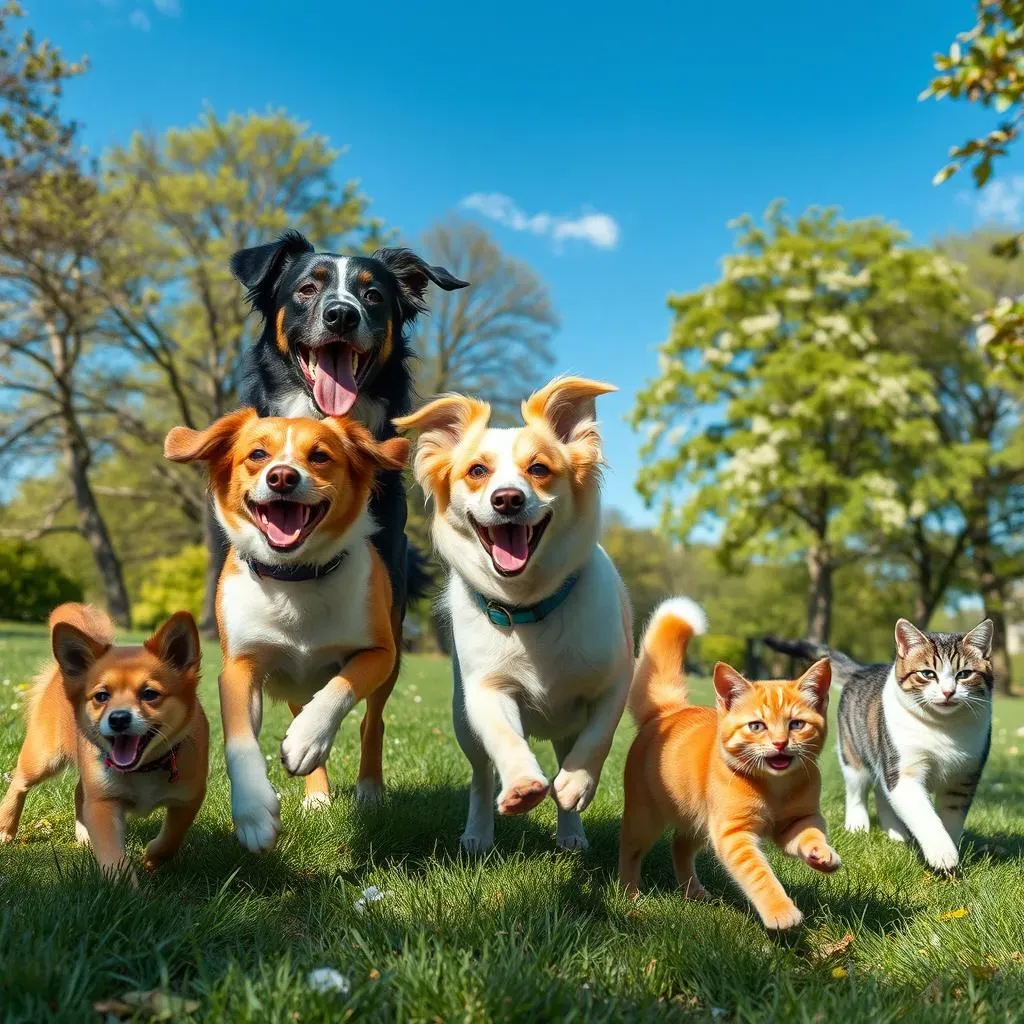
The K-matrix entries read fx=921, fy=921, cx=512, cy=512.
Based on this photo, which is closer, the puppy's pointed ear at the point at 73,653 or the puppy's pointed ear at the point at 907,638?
the puppy's pointed ear at the point at 73,653

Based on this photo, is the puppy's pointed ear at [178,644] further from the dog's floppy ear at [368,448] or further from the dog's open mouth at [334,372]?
the dog's open mouth at [334,372]

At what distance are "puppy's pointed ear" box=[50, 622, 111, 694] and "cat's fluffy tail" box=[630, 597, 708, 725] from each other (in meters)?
2.43

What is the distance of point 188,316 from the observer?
33.0m

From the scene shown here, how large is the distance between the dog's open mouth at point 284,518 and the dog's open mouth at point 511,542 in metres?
0.66

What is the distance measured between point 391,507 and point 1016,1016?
3.38 m

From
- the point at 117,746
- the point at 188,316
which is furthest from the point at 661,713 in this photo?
the point at 188,316

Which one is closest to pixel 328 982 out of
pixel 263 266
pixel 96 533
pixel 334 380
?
pixel 334 380

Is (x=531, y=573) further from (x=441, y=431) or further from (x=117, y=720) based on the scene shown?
(x=117, y=720)

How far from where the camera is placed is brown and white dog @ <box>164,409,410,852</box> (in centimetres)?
358

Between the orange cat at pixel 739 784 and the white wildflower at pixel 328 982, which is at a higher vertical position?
the orange cat at pixel 739 784

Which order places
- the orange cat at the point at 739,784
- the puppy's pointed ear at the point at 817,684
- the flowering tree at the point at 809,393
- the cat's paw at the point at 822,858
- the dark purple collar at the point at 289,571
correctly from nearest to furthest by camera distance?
1. the cat's paw at the point at 822,858
2. the orange cat at the point at 739,784
3. the puppy's pointed ear at the point at 817,684
4. the dark purple collar at the point at 289,571
5. the flowering tree at the point at 809,393

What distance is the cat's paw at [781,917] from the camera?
313 centimetres

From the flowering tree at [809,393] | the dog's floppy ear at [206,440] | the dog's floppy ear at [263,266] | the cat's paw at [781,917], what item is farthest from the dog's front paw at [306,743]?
the flowering tree at [809,393]

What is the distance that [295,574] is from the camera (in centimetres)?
379
